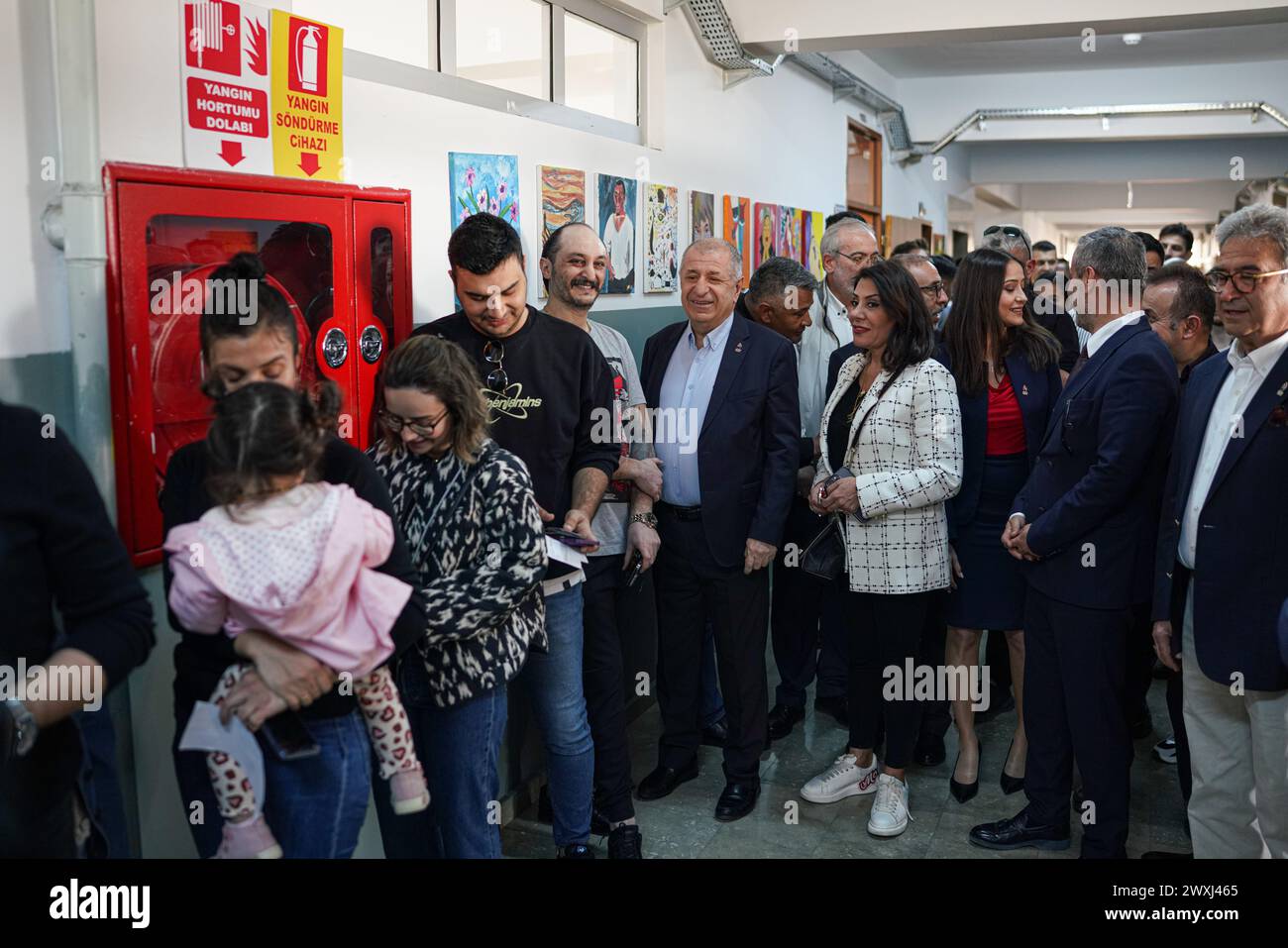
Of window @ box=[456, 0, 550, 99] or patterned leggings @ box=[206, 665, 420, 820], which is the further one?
window @ box=[456, 0, 550, 99]

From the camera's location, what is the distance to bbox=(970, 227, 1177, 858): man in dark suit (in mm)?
2869

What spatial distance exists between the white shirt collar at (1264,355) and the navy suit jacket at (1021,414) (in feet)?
2.79

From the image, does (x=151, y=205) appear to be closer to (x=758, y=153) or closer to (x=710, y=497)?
(x=710, y=497)

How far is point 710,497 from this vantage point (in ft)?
10.9

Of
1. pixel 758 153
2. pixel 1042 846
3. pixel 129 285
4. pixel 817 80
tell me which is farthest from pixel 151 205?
pixel 817 80

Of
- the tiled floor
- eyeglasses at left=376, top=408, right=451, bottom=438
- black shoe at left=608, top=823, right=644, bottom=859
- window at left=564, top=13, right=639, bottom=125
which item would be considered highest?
window at left=564, top=13, right=639, bottom=125

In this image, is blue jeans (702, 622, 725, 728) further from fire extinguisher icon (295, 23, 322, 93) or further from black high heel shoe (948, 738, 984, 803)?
fire extinguisher icon (295, 23, 322, 93)

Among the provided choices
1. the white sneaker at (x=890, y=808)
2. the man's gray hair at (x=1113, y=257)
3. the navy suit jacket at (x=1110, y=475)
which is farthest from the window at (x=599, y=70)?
the white sneaker at (x=890, y=808)

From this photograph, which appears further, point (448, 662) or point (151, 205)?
point (448, 662)

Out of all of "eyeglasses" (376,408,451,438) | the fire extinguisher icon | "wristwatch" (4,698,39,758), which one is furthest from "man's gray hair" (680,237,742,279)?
"wristwatch" (4,698,39,758)

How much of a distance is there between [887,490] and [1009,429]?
50cm

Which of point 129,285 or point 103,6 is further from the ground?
point 103,6

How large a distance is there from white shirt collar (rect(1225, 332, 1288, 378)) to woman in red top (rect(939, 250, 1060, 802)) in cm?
87

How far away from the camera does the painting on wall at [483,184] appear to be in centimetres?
321
